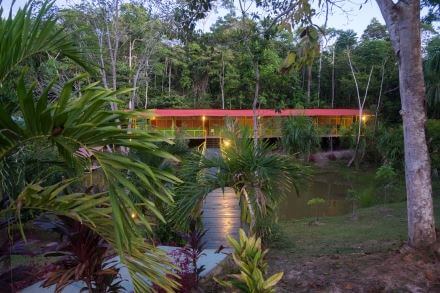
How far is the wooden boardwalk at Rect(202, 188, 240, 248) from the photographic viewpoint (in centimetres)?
724

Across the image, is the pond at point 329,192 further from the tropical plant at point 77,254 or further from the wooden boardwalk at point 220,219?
the tropical plant at point 77,254

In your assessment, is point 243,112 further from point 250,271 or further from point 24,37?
point 24,37

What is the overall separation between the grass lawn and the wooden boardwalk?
0.87 meters

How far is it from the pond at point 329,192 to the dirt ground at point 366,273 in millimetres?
1009

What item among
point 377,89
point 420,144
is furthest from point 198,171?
point 377,89

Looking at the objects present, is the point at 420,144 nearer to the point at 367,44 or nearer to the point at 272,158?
the point at 272,158

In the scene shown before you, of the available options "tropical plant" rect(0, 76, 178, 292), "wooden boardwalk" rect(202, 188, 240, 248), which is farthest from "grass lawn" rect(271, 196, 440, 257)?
"tropical plant" rect(0, 76, 178, 292)

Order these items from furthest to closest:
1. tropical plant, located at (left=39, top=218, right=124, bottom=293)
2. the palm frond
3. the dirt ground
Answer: the dirt ground → tropical plant, located at (left=39, top=218, right=124, bottom=293) → the palm frond

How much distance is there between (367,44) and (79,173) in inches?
1442

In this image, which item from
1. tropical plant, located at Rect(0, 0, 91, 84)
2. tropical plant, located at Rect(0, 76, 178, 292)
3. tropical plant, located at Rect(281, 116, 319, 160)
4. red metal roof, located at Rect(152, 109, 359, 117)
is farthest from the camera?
red metal roof, located at Rect(152, 109, 359, 117)

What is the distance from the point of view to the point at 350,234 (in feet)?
25.6

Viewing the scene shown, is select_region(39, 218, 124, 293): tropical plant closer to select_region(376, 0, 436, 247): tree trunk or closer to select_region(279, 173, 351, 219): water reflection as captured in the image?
select_region(376, 0, 436, 247): tree trunk

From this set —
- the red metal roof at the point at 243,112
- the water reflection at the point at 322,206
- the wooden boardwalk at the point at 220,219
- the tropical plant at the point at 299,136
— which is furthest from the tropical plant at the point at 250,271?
the red metal roof at the point at 243,112

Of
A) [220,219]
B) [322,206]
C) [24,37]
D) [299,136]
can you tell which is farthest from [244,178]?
[299,136]
